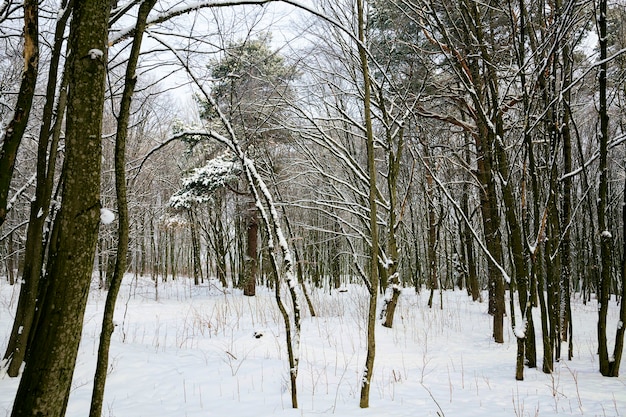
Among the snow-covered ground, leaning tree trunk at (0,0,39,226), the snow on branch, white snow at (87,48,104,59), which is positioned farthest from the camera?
the snow on branch

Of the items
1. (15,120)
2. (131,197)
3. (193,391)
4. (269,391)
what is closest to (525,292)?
(269,391)

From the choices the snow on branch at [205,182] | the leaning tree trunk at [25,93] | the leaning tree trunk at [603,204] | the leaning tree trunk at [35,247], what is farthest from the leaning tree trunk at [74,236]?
the snow on branch at [205,182]

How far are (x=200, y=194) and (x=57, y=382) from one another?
11.1m

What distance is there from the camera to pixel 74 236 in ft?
4.51

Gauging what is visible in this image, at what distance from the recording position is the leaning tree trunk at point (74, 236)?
4.24 ft

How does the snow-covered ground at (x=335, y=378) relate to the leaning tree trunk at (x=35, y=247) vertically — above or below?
below

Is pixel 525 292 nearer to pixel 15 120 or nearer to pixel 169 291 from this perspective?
pixel 15 120

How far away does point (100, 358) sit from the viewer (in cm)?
177

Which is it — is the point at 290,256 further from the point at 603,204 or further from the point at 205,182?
the point at 205,182

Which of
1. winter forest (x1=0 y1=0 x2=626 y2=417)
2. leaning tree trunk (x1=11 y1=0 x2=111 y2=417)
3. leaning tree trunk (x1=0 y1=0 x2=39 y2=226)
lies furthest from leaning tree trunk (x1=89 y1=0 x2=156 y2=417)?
leaning tree trunk (x1=0 y1=0 x2=39 y2=226)

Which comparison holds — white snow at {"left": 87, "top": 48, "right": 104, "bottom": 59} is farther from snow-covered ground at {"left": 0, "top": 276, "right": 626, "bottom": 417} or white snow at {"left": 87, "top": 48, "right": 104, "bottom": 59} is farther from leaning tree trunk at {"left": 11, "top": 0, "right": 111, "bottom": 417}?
snow-covered ground at {"left": 0, "top": 276, "right": 626, "bottom": 417}

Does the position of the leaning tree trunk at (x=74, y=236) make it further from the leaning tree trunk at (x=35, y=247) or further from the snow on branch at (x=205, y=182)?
the snow on branch at (x=205, y=182)

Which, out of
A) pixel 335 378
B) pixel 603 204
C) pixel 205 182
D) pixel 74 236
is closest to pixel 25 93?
pixel 74 236

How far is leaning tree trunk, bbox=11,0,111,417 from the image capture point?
4.24 ft
